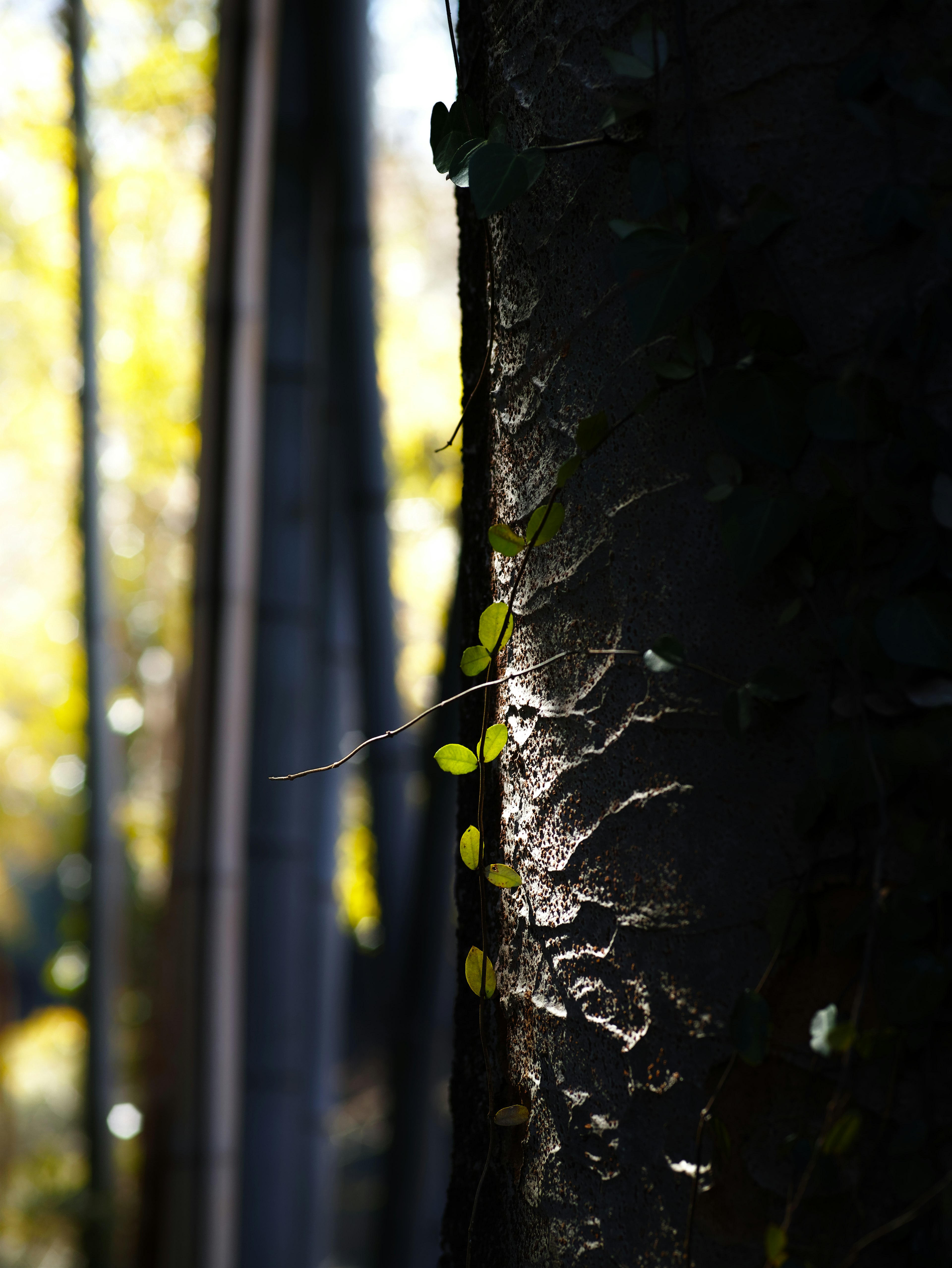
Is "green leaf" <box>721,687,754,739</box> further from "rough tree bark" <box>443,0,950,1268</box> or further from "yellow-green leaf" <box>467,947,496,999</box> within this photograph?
"yellow-green leaf" <box>467,947,496,999</box>

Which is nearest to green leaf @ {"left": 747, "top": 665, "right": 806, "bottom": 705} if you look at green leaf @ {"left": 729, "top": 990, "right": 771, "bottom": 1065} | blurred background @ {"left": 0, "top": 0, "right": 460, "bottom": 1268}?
green leaf @ {"left": 729, "top": 990, "right": 771, "bottom": 1065}

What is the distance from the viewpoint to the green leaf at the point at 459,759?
0.50 metres

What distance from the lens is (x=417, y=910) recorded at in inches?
70.2

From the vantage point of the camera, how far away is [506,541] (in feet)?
1.58

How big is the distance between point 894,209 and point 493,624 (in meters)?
0.25

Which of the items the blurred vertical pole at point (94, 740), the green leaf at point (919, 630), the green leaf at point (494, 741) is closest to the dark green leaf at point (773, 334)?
the green leaf at point (919, 630)

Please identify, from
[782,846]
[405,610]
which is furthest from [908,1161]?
[405,610]

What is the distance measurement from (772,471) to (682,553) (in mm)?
49

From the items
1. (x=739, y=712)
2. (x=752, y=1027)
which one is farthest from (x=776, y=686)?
(x=752, y=1027)

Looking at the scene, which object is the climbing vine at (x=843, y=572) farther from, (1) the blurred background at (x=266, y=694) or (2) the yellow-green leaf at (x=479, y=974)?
(1) the blurred background at (x=266, y=694)

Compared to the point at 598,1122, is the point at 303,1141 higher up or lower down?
lower down

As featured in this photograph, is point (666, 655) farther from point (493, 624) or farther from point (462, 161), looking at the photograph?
point (462, 161)

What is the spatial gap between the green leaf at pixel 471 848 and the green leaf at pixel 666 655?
0.14 meters

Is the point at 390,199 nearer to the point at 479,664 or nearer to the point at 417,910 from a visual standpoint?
the point at 417,910
